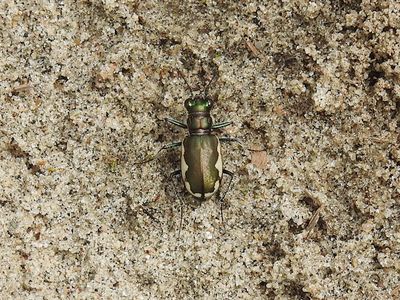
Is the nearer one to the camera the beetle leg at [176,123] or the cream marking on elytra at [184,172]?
the cream marking on elytra at [184,172]

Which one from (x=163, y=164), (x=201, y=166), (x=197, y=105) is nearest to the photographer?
(x=201, y=166)

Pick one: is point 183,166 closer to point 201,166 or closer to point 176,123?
point 201,166

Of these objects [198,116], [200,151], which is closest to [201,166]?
[200,151]

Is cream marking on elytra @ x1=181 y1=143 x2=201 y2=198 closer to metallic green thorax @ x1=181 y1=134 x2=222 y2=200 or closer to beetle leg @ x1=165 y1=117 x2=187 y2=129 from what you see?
metallic green thorax @ x1=181 y1=134 x2=222 y2=200

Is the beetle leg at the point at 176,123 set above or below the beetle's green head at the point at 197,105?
below

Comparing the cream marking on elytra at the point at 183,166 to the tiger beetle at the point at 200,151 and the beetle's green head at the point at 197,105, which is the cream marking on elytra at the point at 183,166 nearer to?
the tiger beetle at the point at 200,151

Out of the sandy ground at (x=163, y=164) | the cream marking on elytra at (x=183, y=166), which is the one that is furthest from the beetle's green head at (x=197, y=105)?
the cream marking on elytra at (x=183, y=166)

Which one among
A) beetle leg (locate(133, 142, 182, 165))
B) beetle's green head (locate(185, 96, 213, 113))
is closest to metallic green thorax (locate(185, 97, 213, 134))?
beetle's green head (locate(185, 96, 213, 113))
